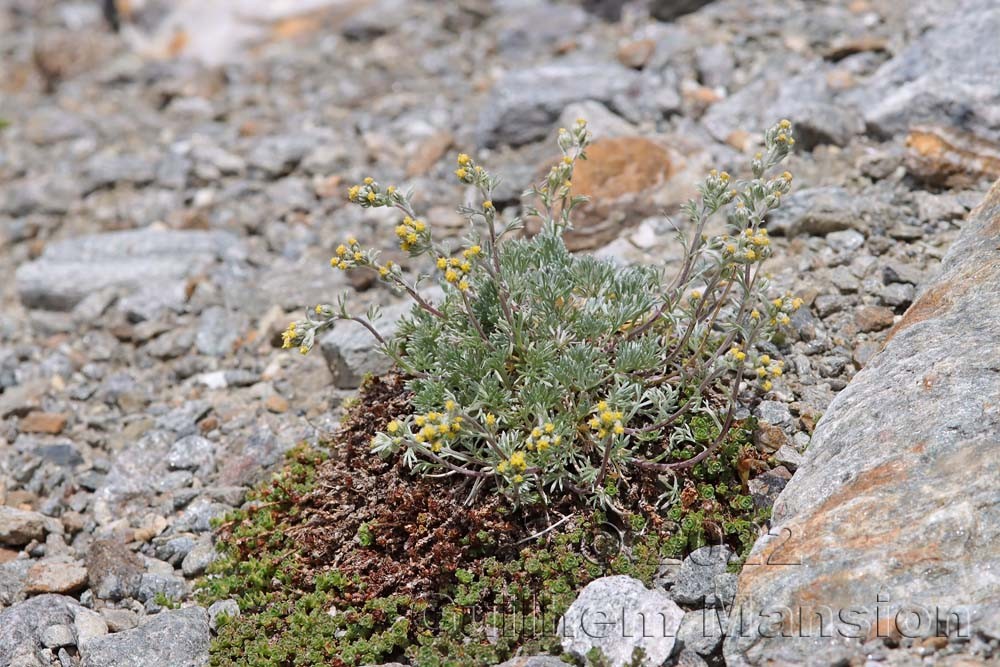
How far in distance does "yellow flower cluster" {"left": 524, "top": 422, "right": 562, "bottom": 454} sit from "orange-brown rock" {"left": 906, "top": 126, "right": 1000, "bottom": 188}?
3.49m

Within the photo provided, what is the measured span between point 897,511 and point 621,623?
3.85 feet

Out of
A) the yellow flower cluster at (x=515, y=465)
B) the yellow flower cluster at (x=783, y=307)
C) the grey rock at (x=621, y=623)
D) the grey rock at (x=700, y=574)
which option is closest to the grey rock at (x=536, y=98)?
the yellow flower cluster at (x=783, y=307)

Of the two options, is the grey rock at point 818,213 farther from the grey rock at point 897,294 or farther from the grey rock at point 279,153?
the grey rock at point 279,153

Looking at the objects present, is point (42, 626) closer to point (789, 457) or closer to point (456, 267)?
point (456, 267)

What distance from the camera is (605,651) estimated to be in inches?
149

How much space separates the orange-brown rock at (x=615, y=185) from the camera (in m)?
6.51

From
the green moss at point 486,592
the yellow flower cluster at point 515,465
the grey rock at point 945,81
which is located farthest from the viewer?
the grey rock at point 945,81

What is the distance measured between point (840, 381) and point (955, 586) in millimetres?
1677

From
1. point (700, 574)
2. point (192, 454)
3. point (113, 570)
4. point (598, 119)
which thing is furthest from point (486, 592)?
point (598, 119)

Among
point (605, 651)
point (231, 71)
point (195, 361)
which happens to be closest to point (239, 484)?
point (195, 361)

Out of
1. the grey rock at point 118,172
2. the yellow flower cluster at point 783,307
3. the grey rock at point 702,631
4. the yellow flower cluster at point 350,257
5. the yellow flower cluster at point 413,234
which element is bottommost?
the grey rock at point 118,172

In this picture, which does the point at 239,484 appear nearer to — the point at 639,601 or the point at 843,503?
the point at 639,601

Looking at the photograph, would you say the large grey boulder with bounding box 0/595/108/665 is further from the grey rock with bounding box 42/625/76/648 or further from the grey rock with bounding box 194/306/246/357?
the grey rock with bounding box 194/306/246/357

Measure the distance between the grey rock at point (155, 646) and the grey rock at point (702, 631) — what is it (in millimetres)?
2174
